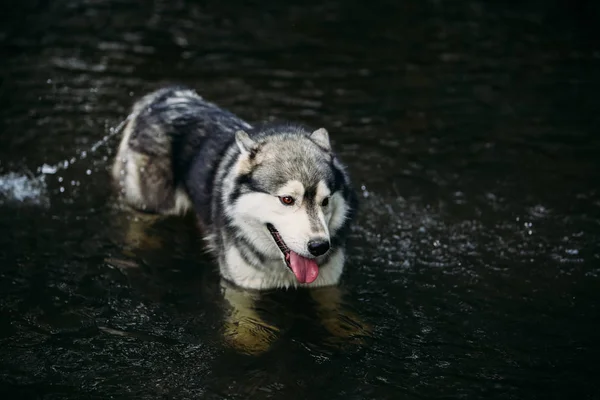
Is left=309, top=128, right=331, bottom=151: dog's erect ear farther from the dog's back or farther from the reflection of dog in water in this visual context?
the dog's back

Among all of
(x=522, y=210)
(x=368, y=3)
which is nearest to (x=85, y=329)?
(x=522, y=210)

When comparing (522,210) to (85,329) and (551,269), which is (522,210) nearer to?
(551,269)

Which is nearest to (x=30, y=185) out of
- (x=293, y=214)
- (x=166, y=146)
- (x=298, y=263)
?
(x=166, y=146)

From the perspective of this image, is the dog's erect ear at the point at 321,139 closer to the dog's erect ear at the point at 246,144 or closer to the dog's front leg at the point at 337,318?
the dog's erect ear at the point at 246,144

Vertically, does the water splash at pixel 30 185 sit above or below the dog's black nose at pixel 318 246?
below

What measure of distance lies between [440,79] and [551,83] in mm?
1795

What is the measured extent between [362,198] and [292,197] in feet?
10.0

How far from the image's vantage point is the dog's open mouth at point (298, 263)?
631cm

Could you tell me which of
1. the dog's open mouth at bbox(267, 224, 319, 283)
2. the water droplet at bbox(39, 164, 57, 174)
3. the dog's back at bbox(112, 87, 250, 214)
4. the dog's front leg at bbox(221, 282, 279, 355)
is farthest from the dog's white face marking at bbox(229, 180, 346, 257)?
the water droplet at bbox(39, 164, 57, 174)

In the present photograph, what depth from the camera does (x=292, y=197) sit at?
609 centimetres

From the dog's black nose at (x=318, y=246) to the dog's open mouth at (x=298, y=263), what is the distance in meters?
0.42

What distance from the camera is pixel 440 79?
12.5m

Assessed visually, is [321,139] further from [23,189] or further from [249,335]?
[23,189]

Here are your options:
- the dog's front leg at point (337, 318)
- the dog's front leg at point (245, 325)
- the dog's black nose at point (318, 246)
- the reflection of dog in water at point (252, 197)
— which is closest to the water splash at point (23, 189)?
the reflection of dog in water at point (252, 197)
